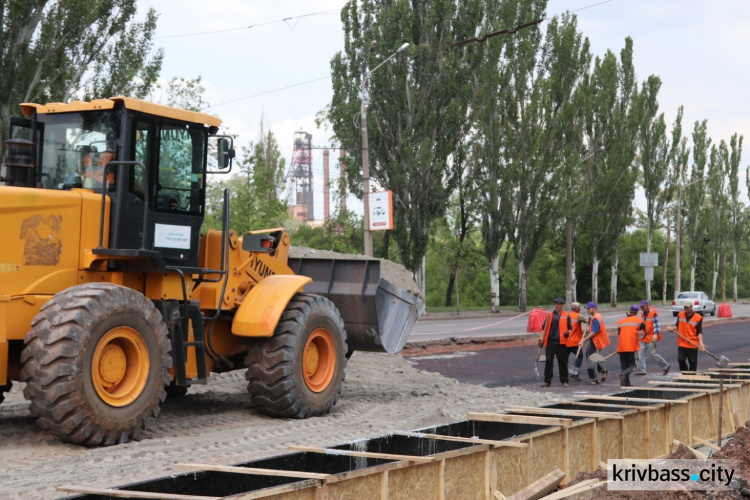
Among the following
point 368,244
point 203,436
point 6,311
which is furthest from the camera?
point 368,244

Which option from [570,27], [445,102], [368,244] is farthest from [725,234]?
[368,244]

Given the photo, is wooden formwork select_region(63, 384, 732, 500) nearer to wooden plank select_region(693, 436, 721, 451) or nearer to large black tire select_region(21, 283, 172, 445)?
wooden plank select_region(693, 436, 721, 451)

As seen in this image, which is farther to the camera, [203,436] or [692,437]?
[692,437]

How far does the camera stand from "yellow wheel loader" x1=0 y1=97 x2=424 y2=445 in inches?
307

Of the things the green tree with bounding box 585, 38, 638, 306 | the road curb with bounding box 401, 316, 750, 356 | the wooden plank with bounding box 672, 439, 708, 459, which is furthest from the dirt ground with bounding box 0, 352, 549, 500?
the green tree with bounding box 585, 38, 638, 306

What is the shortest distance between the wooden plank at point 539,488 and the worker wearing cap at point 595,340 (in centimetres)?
995

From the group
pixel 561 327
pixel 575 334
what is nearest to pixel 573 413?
pixel 561 327

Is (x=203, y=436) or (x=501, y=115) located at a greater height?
(x=501, y=115)

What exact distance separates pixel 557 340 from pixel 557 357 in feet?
1.04

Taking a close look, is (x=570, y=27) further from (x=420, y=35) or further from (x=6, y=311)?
(x=6, y=311)

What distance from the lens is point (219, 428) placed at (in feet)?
31.2

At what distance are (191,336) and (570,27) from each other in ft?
126

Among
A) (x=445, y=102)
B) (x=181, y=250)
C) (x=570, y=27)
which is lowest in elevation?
(x=181, y=250)

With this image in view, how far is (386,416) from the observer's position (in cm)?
1096
